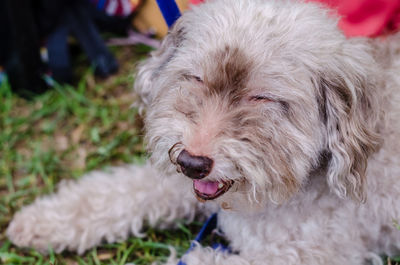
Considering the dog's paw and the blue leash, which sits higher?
the dog's paw

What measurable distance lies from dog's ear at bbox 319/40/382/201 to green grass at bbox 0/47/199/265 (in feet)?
4.13

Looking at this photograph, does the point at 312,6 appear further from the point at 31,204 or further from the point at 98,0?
the point at 98,0

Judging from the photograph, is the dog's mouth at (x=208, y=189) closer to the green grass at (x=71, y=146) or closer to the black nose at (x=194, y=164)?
the black nose at (x=194, y=164)

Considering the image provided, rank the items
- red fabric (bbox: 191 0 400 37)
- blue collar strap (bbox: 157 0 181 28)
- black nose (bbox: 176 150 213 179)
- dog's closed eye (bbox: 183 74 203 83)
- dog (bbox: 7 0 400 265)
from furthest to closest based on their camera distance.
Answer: red fabric (bbox: 191 0 400 37), blue collar strap (bbox: 157 0 181 28), dog's closed eye (bbox: 183 74 203 83), dog (bbox: 7 0 400 265), black nose (bbox: 176 150 213 179)

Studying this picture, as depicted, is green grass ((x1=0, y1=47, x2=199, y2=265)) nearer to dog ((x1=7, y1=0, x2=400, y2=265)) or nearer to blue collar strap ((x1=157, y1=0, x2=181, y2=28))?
dog ((x1=7, y1=0, x2=400, y2=265))

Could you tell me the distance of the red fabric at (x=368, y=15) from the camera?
3.54 metres

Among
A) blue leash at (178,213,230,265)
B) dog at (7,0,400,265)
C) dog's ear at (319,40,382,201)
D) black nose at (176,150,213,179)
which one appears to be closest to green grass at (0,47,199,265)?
blue leash at (178,213,230,265)

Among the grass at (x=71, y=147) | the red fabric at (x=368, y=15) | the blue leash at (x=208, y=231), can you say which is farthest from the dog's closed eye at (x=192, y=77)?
the red fabric at (x=368, y=15)

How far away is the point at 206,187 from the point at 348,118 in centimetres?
78

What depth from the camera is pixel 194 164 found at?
7.42 ft

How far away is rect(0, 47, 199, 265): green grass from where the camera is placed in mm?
3320

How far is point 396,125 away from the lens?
8.99ft

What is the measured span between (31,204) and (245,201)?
1.76 m

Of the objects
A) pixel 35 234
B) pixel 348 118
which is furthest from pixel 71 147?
pixel 348 118
